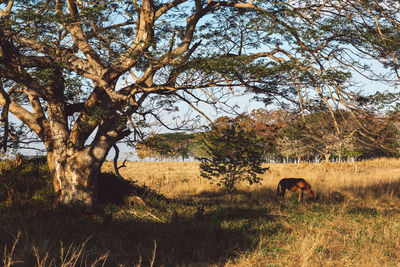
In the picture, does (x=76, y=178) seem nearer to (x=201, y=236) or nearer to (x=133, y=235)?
(x=133, y=235)

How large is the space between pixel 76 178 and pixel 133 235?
10.3ft

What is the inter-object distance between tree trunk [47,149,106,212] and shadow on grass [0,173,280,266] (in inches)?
15.7

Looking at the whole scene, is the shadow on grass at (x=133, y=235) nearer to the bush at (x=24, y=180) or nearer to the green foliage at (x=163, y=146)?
the bush at (x=24, y=180)

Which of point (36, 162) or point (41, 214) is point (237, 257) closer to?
point (41, 214)

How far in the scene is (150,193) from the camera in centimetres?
1143

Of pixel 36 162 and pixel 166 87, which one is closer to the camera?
pixel 166 87

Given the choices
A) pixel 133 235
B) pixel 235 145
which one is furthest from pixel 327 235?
pixel 235 145

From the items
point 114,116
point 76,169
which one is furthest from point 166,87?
point 76,169

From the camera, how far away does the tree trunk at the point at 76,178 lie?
345 inches

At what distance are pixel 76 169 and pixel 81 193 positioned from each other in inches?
25.5

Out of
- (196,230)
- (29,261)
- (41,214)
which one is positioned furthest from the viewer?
(41,214)

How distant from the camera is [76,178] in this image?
28.8 feet

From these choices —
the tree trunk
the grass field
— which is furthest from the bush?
the tree trunk

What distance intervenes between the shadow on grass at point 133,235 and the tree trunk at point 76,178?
1.31 feet
